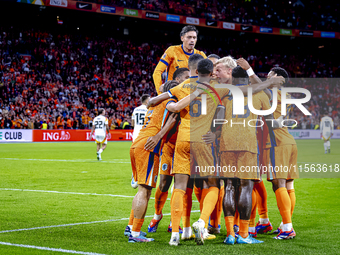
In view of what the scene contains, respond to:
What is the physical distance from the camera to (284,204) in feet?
17.9

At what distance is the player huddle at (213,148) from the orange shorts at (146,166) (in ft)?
0.04

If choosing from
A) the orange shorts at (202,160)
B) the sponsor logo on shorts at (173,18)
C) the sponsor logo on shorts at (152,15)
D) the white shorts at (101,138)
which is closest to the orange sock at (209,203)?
the orange shorts at (202,160)

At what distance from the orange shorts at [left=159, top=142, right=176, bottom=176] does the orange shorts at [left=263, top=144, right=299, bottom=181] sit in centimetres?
129

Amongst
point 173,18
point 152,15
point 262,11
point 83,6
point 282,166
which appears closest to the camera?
point 282,166

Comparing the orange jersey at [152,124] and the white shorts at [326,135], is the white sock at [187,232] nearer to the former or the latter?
the orange jersey at [152,124]

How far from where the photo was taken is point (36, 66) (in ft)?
109

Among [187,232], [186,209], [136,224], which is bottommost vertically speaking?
[187,232]

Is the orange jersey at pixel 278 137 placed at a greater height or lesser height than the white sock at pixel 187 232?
greater

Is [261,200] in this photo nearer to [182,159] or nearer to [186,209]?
[186,209]

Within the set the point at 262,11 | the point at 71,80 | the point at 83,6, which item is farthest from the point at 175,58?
the point at 262,11

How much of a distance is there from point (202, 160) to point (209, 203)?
1.76ft

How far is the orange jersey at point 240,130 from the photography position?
5.15m

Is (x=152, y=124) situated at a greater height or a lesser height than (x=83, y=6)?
lesser

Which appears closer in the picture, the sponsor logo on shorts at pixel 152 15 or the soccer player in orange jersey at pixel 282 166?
the soccer player in orange jersey at pixel 282 166
